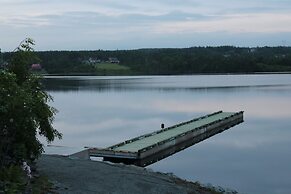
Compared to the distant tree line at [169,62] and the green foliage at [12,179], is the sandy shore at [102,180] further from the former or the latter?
the distant tree line at [169,62]

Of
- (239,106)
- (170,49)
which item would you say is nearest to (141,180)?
(239,106)

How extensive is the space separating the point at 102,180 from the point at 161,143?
15469 mm

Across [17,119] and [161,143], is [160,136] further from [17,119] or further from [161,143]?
[17,119]

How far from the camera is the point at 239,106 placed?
189 feet

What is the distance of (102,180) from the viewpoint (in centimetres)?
1212

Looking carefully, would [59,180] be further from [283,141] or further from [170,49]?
[170,49]

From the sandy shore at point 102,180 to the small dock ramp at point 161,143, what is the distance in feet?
29.2

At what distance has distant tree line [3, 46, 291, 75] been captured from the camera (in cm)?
14425

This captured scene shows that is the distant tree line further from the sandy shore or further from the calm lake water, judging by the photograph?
the sandy shore

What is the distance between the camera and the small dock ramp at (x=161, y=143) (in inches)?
957

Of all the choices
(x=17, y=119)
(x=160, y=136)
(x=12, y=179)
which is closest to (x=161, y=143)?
(x=160, y=136)

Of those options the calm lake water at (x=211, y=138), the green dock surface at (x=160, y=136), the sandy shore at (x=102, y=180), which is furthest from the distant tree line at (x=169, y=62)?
the sandy shore at (x=102, y=180)

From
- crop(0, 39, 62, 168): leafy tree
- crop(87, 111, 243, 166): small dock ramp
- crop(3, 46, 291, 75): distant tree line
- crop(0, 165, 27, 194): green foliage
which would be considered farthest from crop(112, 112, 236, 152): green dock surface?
crop(3, 46, 291, 75): distant tree line

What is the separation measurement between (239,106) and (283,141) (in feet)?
84.0
